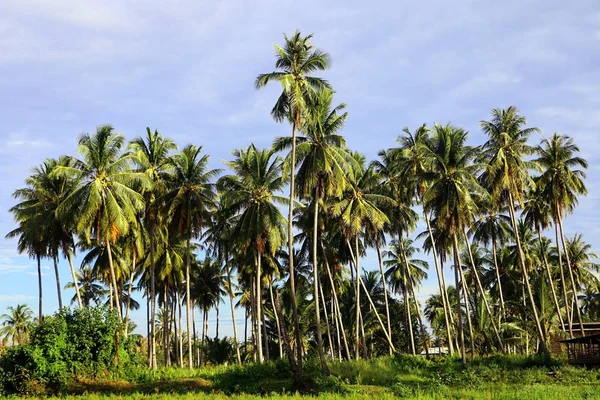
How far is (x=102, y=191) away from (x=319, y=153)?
1358cm

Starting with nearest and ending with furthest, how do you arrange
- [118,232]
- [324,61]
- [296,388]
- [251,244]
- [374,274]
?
[296,388] → [324,61] → [118,232] → [251,244] → [374,274]

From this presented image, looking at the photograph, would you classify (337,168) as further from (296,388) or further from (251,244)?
(296,388)

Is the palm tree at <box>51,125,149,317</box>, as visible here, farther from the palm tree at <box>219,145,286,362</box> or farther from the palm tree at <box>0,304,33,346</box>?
the palm tree at <box>0,304,33,346</box>

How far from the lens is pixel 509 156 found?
1549 inches

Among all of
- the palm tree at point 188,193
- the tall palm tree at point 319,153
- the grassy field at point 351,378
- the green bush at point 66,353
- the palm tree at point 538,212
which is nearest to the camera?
the green bush at point 66,353

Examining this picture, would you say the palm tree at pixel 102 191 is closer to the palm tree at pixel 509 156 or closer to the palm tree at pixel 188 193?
the palm tree at pixel 188 193

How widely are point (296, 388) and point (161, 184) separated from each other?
1746cm

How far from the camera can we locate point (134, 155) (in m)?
36.0

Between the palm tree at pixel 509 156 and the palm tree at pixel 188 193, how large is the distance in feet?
66.3

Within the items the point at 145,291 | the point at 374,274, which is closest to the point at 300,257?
the point at 374,274

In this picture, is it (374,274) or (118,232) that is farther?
(374,274)

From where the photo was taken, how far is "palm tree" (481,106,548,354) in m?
39.1

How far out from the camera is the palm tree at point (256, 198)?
113 feet

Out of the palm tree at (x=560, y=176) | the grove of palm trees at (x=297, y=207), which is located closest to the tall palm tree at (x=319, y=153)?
the grove of palm trees at (x=297, y=207)
